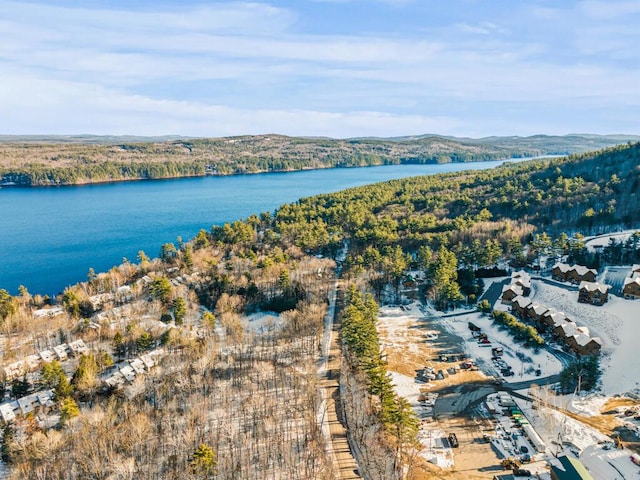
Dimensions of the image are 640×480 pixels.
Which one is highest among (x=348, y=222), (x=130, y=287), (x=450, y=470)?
(x=348, y=222)

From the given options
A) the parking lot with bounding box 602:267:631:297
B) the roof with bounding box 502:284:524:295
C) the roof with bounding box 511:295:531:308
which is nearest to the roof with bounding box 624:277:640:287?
the parking lot with bounding box 602:267:631:297

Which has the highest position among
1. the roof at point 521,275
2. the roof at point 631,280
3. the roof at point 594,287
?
the roof at point 631,280

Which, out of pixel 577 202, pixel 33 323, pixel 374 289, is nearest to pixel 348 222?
pixel 374 289

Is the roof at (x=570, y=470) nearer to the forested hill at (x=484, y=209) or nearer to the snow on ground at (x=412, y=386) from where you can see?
the snow on ground at (x=412, y=386)

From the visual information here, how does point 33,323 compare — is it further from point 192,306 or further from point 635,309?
point 635,309

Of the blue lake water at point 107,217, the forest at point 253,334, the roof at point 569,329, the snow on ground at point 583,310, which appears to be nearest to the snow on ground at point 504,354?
the forest at point 253,334

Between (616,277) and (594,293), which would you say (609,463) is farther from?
(616,277)

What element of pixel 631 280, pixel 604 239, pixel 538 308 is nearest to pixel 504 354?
pixel 538 308
